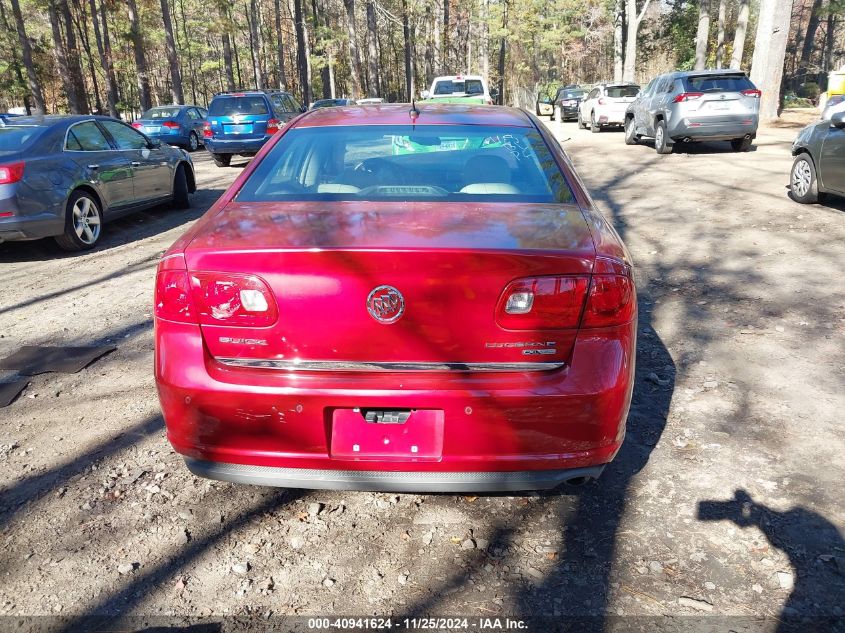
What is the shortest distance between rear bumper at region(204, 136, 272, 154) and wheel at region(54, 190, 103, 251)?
7.55 m

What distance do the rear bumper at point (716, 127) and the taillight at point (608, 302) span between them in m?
13.0

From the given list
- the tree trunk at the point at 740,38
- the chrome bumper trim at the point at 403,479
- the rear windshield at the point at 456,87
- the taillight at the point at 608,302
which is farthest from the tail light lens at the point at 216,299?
the tree trunk at the point at 740,38

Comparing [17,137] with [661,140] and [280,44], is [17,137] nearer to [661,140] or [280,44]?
[661,140]

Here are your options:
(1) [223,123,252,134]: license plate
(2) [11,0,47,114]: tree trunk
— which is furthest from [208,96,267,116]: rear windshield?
(2) [11,0,47,114]: tree trunk

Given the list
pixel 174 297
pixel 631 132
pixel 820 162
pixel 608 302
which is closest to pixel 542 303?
pixel 608 302

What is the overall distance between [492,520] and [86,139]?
752 cm

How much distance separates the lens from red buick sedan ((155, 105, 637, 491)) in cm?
223

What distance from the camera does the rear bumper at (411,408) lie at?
226cm

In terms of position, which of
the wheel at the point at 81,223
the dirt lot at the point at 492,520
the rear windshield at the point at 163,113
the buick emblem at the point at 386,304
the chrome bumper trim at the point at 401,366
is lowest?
the dirt lot at the point at 492,520

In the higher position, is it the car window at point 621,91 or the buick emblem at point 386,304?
the buick emblem at point 386,304

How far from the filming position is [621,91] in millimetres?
22656

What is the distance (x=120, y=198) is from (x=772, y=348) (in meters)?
→ 7.59

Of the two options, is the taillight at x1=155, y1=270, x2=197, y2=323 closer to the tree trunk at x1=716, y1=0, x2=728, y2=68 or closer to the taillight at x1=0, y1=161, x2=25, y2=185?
the taillight at x1=0, y1=161, x2=25, y2=185

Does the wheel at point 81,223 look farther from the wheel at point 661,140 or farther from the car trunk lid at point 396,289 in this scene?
the wheel at point 661,140
